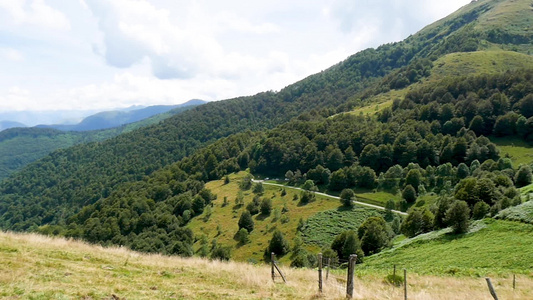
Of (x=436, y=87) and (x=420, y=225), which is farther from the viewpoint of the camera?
(x=436, y=87)

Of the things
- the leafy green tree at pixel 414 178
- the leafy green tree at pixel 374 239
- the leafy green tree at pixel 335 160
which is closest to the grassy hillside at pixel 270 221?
the leafy green tree at pixel 374 239

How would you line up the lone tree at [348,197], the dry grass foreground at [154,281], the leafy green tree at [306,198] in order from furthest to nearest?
the leafy green tree at [306,198]
the lone tree at [348,197]
the dry grass foreground at [154,281]

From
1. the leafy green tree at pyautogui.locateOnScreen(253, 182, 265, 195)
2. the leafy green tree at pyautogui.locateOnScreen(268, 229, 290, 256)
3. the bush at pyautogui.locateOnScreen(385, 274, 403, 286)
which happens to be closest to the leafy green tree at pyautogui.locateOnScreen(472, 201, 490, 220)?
the bush at pyautogui.locateOnScreen(385, 274, 403, 286)

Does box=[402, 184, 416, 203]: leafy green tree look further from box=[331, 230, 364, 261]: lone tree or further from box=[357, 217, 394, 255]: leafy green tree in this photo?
box=[331, 230, 364, 261]: lone tree

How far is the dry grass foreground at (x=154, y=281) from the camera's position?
14.5 meters

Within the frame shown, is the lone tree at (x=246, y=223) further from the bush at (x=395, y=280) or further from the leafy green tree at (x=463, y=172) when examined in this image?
the bush at (x=395, y=280)

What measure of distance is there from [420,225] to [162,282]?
49.6m

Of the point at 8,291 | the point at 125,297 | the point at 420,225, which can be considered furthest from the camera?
the point at 420,225

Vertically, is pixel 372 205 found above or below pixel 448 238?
below

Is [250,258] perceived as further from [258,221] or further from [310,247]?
[258,221]

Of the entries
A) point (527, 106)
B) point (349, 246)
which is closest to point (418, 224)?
point (349, 246)

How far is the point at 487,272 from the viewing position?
2388 cm

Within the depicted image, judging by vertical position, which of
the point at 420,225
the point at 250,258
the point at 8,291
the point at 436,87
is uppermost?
the point at 436,87

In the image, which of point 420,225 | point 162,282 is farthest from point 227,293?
point 420,225
